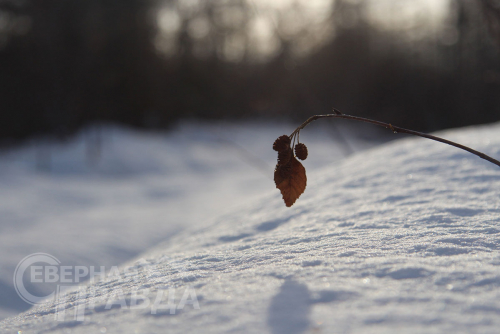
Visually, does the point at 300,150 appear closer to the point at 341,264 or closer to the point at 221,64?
the point at 341,264

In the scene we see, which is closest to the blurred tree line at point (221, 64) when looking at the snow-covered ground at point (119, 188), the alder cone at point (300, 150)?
the snow-covered ground at point (119, 188)

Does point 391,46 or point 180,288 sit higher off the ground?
point 391,46

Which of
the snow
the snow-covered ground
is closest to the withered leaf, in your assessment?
the snow

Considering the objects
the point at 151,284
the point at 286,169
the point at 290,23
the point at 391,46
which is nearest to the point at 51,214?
the point at 151,284

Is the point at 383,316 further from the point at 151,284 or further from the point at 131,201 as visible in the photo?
the point at 131,201

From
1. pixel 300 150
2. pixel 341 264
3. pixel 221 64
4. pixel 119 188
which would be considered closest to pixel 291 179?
pixel 300 150

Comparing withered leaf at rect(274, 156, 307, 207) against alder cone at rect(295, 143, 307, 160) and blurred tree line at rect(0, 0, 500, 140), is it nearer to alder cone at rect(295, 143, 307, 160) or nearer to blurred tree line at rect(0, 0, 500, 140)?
alder cone at rect(295, 143, 307, 160)

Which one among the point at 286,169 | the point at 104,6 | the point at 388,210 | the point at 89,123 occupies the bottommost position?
the point at 388,210
